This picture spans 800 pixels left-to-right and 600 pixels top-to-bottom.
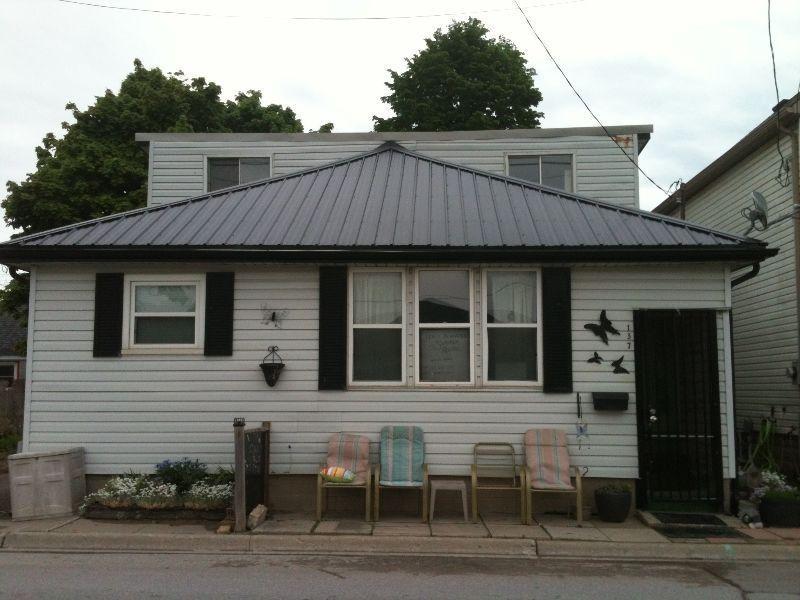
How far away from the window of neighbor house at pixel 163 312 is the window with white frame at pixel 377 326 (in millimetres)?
1908

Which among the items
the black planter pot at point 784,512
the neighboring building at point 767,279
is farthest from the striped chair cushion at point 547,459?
the neighboring building at point 767,279

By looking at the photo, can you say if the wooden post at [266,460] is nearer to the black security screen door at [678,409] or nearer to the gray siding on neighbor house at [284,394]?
the gray siding on neighbor house at [284,394]

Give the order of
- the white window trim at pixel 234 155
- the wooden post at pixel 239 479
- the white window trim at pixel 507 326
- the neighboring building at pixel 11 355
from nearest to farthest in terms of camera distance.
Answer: the wooden post at pixel 239 479 → the white window trim at pixel 507 326 → the white window trim at pixel 234 155 → the neighboring building at pixel 11 355

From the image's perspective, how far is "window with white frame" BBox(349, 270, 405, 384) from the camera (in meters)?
9.27

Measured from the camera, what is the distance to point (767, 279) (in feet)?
43.9

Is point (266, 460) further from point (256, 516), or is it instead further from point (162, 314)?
point (162, 314)

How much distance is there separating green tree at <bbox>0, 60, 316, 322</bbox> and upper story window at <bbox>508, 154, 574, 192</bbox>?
38.9 ft

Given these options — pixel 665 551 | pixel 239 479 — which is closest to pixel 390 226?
pixel 239 479

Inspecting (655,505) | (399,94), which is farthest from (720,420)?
(399,94)

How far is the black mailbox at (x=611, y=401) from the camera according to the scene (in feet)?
28.9

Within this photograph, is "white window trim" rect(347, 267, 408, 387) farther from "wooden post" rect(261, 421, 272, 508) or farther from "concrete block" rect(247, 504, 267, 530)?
"concrete block" rect(247, 504, 267, 530)

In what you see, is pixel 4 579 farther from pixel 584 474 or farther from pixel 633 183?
pixel 633 183

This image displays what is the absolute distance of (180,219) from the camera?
33.0 ft

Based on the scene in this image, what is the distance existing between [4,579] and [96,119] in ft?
63.7
